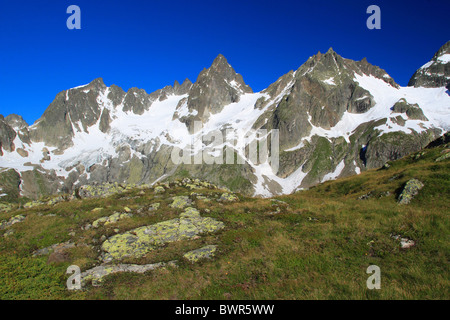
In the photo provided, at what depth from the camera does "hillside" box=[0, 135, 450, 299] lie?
43.6 feet

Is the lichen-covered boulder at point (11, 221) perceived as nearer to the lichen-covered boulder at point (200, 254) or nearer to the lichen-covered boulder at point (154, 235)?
the lichen-covered boulder at point (154, 235)

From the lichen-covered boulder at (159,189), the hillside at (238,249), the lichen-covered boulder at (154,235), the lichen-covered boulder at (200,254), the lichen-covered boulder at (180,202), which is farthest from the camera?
the lichen-covered boulder at (159,189)

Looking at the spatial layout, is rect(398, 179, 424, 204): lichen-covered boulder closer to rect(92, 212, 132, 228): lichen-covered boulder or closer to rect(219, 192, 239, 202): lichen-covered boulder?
rect(219, 192, 239, 202): lichen-covered boulder

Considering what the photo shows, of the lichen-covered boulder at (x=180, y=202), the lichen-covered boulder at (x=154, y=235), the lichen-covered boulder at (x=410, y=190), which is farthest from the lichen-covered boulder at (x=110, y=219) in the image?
the lichen-covered boulder at (x=410, y=190)

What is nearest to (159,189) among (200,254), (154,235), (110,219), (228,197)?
(228,197)

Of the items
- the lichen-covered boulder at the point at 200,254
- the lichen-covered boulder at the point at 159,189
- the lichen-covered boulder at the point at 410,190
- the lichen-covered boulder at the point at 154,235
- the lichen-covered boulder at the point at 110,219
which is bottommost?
the lichen-covered boulder at the point at 200,254

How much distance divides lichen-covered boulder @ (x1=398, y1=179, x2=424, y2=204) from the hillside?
0.35 meters

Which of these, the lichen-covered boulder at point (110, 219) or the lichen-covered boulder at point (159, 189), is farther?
the lichen-covered boulder at point (159, 189)

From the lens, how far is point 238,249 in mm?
17906

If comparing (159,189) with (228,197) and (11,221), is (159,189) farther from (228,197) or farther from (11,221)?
(11,221)

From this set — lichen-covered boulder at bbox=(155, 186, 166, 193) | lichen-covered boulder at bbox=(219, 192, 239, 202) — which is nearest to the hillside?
lichen-covered boulder at bbox=(219, 192, 239, 202)

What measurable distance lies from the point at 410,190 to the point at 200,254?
77.6 ft

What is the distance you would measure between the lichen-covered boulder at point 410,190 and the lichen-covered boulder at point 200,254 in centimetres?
2062

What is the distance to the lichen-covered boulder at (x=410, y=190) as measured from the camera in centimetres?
2506
